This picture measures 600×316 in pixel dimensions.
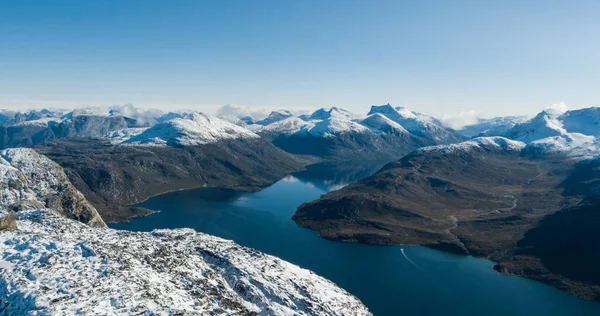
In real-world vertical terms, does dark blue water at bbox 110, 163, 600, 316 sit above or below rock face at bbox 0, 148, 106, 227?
below

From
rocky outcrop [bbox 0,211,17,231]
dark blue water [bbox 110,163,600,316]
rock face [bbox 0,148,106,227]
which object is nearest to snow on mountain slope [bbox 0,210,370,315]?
rocky outcrop [bbox 0,211,17,231]

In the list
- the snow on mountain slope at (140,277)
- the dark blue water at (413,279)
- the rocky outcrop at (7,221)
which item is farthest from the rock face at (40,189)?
the snow on mountain slope at (140,277)

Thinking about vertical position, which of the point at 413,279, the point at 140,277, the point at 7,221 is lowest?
the point at 413,279

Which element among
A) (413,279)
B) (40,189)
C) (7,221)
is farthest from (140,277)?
(40,189)

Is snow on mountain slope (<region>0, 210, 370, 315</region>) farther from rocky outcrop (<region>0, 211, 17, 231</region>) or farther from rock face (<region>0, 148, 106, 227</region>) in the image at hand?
rock face (<region>0, 148, 106, 227</region>)

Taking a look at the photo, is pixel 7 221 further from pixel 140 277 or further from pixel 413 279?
pixel 413 279

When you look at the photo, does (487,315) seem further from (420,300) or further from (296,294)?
(296,294)
